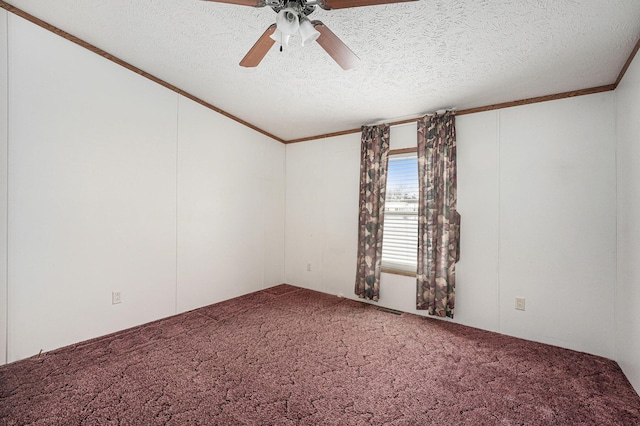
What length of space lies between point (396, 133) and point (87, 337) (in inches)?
158

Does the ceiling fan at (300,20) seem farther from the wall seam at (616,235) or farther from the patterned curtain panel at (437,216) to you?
the wall seam at (616,235)

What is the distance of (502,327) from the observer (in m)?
2.89

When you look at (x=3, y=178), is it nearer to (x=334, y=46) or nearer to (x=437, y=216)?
(x=334, y=46)

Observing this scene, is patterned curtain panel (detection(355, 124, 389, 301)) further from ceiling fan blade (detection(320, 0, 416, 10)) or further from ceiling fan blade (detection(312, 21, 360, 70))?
ceiling fan blade (detection(320, 0, 416, 10))

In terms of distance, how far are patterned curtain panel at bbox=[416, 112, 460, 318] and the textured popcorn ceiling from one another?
1.06 ft

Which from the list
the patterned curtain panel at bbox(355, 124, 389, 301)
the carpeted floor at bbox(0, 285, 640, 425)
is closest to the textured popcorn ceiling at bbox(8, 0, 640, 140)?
the patterned curtain panel at bbox(355, 124, 389, 301)

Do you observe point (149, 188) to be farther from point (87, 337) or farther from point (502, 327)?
point (502, 327)

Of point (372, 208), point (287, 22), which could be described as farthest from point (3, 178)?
point (372, 208)

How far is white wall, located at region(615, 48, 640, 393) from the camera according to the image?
1.94 m

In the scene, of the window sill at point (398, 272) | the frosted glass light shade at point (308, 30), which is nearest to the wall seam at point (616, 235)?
the window sill at point (398, 272)

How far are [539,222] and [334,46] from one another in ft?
8.61

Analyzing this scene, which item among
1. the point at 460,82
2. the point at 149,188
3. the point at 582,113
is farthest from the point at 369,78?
the point at 149,188

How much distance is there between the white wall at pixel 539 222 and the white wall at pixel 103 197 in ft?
8.55

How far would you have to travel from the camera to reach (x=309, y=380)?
6.53ft
